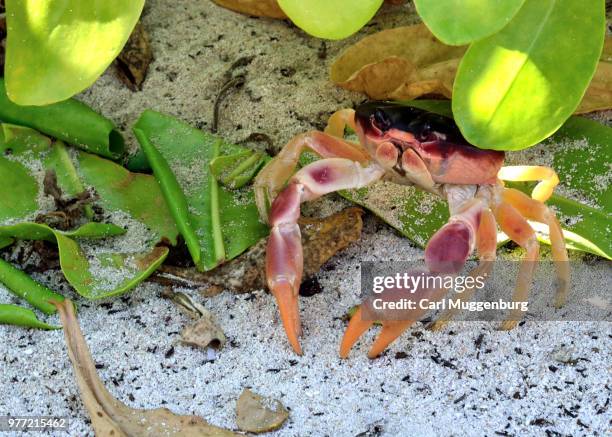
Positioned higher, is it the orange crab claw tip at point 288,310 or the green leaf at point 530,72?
the green leaf at point 530,72

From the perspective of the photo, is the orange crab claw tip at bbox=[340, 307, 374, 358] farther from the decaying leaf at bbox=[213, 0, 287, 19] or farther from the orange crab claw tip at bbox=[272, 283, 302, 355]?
the decaying leaf at bbox=[213, 0, 287, 19]

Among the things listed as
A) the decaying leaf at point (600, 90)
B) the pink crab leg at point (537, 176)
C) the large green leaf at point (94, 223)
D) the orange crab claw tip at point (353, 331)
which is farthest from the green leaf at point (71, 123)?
the decaying leaf at point (600, 90)

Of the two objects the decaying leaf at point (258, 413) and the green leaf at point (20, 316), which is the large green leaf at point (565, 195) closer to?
the decaying leaf at point (258, 413)

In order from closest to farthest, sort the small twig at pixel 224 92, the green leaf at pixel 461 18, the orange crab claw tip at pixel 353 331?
the green leaf at pixel 461 18 < the orange crab claw tip at pixel 353 331 < the small twig at pixel 224 92

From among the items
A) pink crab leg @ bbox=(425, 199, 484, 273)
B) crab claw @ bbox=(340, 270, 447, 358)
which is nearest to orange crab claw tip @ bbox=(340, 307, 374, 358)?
crab claw @ bbox=(340, 270, 447, 358)

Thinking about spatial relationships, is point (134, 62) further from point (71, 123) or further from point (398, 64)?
point (398, 64)

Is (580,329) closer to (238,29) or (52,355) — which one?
(52,355)

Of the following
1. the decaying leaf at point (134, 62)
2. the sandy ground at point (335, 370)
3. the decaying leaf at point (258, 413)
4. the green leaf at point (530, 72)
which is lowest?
the sandy ground at point (335, 370)

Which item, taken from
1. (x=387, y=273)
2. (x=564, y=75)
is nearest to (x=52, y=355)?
(x=387, y=273)
